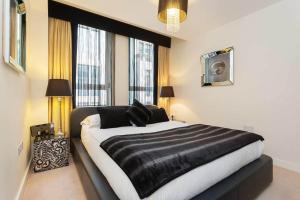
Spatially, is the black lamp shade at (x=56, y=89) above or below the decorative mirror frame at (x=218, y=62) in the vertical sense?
below

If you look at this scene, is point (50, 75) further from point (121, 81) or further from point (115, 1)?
point (115, 1)

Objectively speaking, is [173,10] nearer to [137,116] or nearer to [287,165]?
[137,116]

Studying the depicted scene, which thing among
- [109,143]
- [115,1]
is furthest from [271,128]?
[115,1]

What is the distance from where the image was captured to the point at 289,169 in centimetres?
246

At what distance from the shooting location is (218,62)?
3.45 m

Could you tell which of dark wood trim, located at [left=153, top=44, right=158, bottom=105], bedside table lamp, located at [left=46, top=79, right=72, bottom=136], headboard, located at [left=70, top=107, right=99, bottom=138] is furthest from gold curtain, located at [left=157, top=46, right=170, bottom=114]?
bedside table lamp, located at [left=46, top=79, right=72, bottom=136]

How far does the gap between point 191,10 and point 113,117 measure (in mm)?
2308

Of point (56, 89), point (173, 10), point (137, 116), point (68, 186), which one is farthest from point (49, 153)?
point (173, 10)

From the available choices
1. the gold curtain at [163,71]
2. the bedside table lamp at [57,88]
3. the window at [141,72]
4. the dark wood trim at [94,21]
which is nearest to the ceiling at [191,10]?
the dark wood trim at [94,21]

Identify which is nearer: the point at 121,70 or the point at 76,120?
the point at 76,120

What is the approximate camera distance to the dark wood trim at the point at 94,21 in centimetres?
298

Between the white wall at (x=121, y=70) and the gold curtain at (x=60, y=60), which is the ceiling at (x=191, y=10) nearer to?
the gold curtain at (x=60, y=60)

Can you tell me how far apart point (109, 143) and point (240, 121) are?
8.67 feet

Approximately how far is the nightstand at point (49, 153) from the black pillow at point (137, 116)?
110 centimetres
